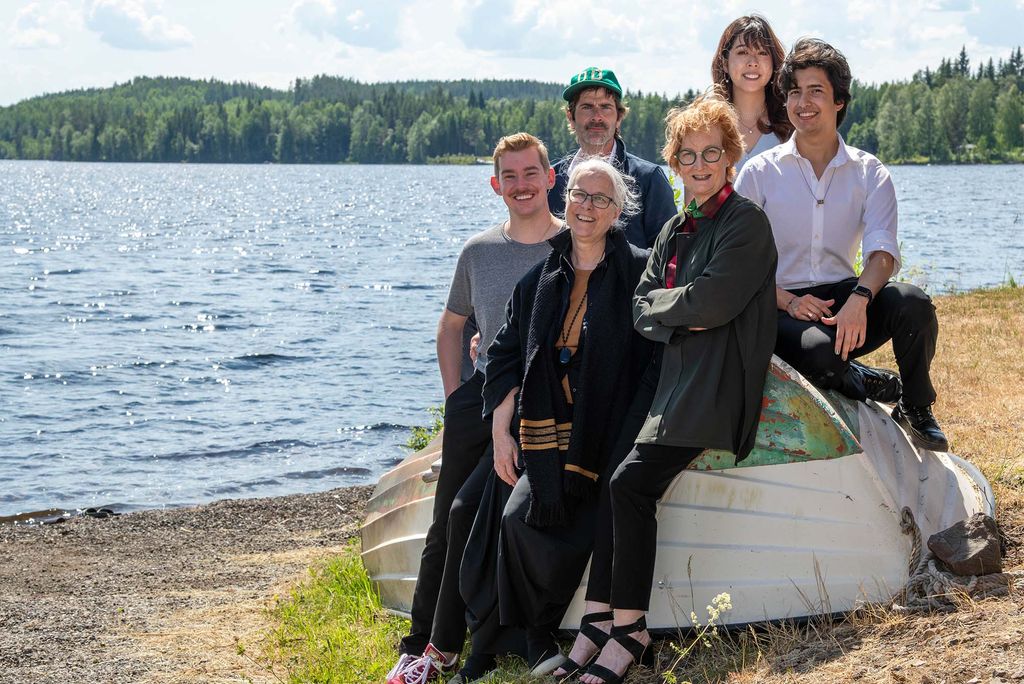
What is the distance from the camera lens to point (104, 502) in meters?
14.7

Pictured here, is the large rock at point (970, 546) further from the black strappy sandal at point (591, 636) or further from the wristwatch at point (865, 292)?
the black strappy sandal at point (591, 636)

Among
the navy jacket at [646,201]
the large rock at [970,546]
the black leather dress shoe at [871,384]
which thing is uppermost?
the navy jacket at [646,201]

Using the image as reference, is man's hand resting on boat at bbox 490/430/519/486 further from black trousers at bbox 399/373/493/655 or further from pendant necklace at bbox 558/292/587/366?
pendant necklace at bbox 558/292/587/366

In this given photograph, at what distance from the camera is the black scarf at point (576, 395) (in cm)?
489

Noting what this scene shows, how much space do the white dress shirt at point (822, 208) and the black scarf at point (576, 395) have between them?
0.82m

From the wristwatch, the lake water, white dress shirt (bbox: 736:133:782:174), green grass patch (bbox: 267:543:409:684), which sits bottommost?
the lake water

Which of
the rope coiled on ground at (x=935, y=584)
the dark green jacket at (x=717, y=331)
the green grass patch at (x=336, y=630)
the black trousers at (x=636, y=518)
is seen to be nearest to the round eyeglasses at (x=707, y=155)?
the dark green jacket at (x=717, y=331)

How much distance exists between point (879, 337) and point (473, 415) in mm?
Answer: 1870

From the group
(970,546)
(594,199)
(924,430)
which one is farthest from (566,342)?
(970,546)

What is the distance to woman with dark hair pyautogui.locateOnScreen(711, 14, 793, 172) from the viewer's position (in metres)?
5.97

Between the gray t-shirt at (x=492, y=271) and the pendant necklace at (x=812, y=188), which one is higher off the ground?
the pendant necklace at (x=812, y=188)

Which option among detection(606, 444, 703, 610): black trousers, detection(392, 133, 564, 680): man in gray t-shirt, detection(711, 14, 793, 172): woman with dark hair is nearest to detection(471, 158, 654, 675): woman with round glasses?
detection(606, 444, 703, 610): black trousers

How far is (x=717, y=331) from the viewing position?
467cm

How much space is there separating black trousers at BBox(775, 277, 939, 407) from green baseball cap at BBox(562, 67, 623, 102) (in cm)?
159
